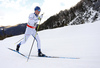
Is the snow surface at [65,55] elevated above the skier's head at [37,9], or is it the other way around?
the skier's head at [37,9]

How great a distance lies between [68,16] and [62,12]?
40.5ft

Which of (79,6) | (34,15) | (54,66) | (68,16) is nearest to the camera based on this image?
(54,66)

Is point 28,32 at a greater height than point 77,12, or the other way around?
point 77,12

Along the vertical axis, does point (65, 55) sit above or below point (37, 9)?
below

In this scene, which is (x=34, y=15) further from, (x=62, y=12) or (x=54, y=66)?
(x=62, y=12)

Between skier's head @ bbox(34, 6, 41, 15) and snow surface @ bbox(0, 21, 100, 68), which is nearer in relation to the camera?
snow surface @ bbox(0, 21, 100, 68)

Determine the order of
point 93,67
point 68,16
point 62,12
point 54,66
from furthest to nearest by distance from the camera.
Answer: point 62,12 → point 68,16 → point 54,66 → point 93,67

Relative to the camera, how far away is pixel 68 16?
8188 cm

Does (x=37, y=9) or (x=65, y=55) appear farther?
(x=37, y=9)

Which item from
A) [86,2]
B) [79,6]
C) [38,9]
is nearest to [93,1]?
[86,2]

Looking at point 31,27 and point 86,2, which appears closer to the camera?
point 31,27

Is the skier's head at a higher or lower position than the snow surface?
higher

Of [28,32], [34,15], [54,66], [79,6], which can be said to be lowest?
[54,66]

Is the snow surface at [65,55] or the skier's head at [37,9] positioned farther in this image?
the skier's head at [37,9]
